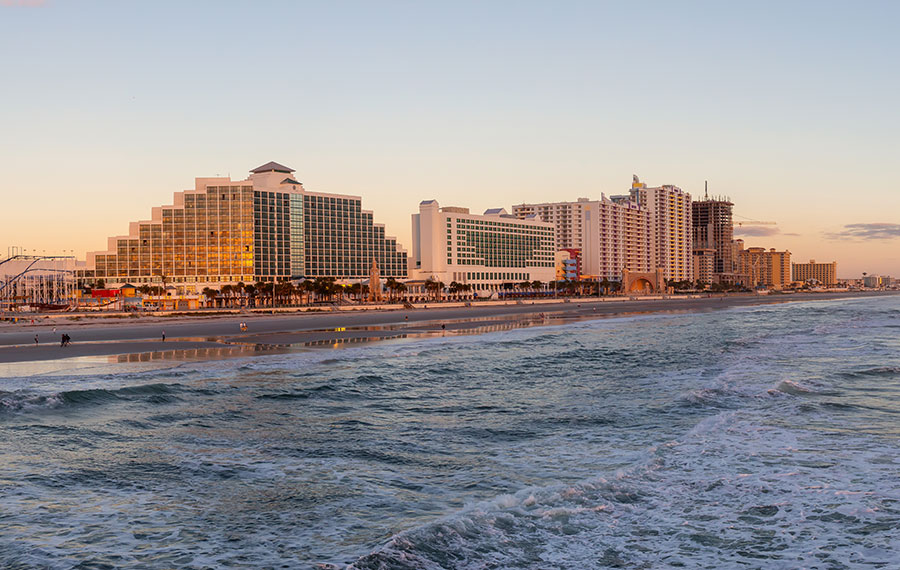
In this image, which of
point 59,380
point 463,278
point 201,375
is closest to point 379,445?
point 201,375

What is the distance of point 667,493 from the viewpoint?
41.2 feet

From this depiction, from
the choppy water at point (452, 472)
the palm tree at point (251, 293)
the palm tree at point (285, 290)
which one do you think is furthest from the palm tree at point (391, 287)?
the choppy water at point (452, 472)

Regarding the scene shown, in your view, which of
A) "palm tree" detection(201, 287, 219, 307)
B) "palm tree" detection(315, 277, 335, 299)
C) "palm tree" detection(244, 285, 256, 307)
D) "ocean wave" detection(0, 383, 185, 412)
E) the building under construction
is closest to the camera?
"ocean wave" detection(0, 383, 185, 412)

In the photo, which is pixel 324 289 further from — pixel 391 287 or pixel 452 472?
pixel 452 472

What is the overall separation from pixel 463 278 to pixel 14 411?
571 feet

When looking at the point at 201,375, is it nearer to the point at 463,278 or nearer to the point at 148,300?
the point at 148,300

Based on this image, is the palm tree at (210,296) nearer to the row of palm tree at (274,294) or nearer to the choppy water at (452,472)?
the row of palm tree at (274,294)

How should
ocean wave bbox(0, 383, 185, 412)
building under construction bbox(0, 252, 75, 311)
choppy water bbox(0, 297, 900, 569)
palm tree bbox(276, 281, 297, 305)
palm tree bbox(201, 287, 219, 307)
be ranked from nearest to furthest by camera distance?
1. choppy water bbox(0, 297, 900, 569)
2. ocean wave bbox(0, 383, 185, 412)
3. palm tree bbox(276, 281, 297, 305)
4. palm tree bbox(201, 287, 219, 307)
5. building under construction bbox(0, 252, 75, 311)

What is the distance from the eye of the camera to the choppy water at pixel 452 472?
1002cm

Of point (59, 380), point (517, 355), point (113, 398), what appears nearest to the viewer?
Answer: point (113, 398)

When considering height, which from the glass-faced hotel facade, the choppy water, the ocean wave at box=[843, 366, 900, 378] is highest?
the glass-faced hotel facade

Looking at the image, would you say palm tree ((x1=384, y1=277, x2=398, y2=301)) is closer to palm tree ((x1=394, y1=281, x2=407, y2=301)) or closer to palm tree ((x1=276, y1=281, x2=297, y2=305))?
palm tree ((x1=394, y1=281, x2=407, y2=301))

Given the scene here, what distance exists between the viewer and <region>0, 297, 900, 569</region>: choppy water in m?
10.0

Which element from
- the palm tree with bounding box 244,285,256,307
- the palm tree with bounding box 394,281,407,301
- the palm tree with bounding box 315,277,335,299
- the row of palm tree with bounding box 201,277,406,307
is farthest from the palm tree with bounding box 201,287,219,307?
the palm tree with bounding box 394,281,407,301
